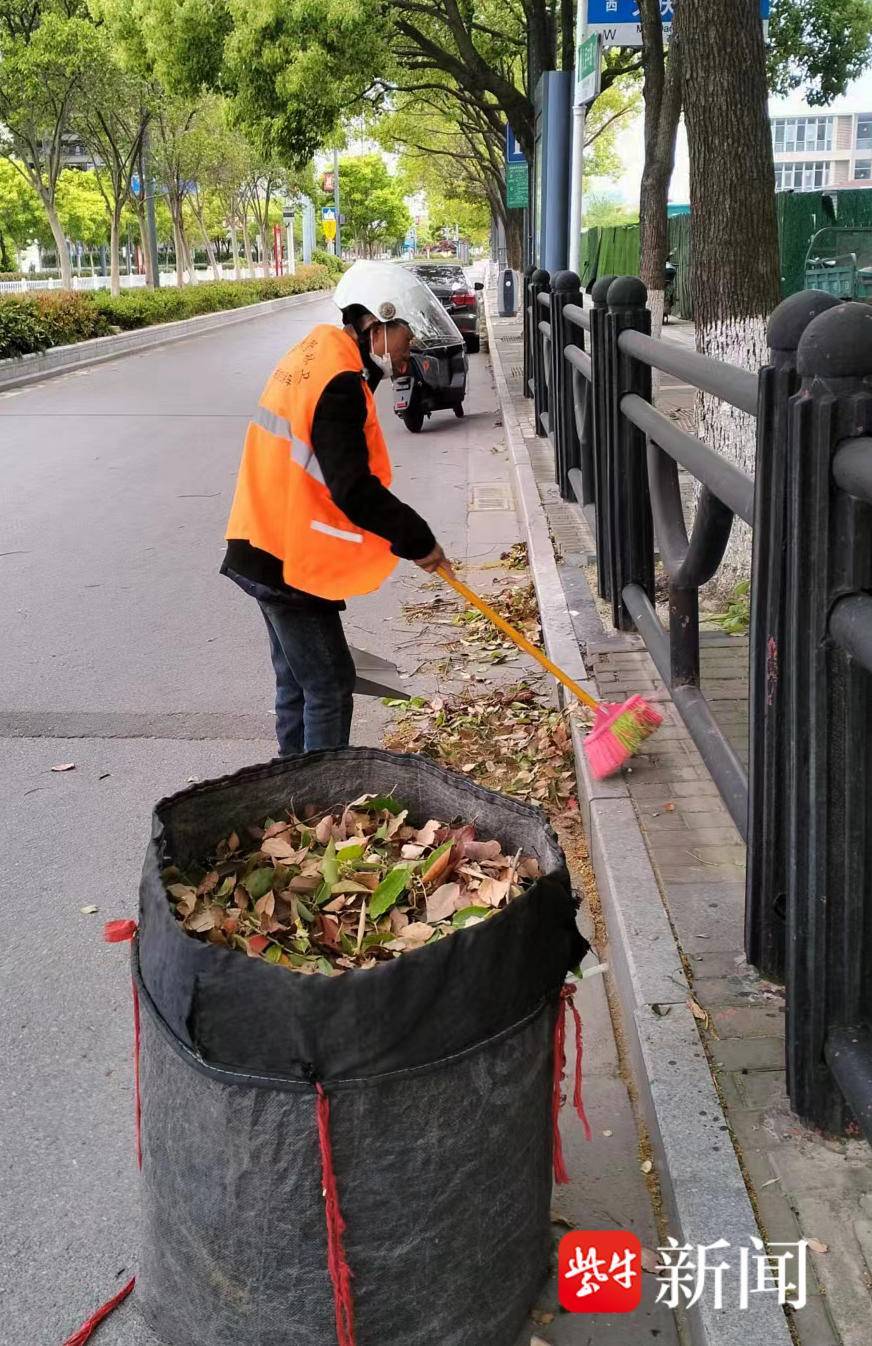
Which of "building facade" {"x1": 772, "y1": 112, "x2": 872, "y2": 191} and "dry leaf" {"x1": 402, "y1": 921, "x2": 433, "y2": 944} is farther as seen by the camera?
"building facade" {"x1": 772, "y1": 112, "x2": 872, "y2": 191}

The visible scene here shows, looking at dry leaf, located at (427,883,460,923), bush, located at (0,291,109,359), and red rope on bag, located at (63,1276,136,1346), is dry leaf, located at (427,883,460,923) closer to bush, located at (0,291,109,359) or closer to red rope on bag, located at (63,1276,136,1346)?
red rope on bag, located at (63,1276,136,1346)

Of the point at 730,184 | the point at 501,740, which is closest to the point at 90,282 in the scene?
the point at 730,184

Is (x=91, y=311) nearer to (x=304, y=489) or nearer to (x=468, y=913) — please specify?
(x=304, y=489)

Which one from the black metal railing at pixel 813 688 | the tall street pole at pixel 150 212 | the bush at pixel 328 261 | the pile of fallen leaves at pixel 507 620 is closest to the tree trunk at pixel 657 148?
the pile of fallen leaves at pixel 507 620

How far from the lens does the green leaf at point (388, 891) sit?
Answer: 2283mm

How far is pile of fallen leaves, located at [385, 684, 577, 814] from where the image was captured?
4.70 meters

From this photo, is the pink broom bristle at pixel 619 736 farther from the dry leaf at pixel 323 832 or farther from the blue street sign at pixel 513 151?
the blue street sign at pixel 513 151

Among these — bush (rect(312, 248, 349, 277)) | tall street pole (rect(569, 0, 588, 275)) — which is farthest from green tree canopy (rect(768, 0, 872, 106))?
bush (rect(312, 248, 349, 277))

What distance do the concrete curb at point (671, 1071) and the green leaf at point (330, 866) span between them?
0.83 m

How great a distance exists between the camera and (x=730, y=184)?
6.26 metres

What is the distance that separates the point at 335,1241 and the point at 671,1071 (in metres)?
0.99

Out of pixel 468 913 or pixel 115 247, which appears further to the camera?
pixel 115 247

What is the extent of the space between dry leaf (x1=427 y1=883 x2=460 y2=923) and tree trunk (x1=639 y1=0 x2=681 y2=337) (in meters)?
10.2

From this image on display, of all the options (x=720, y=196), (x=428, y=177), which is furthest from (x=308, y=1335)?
(x=428, y=177)
